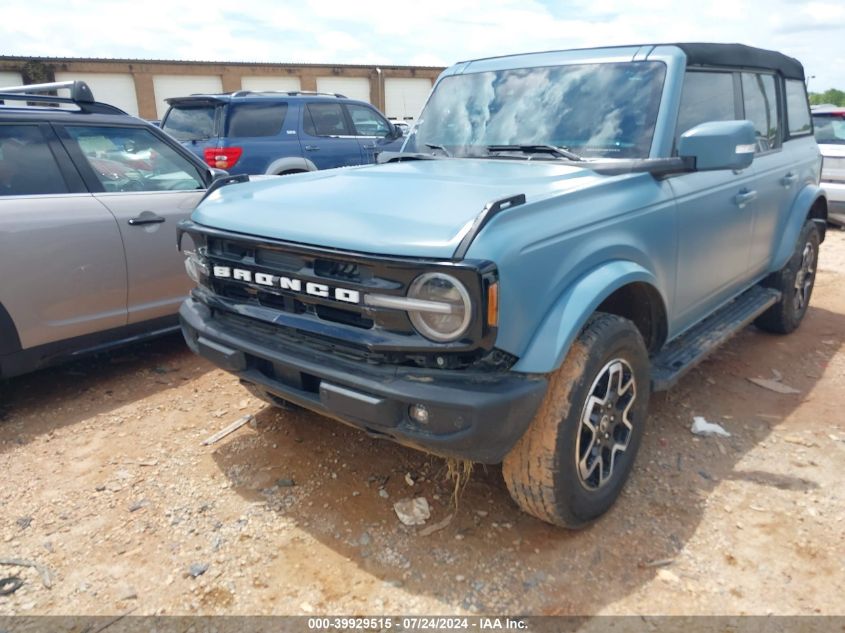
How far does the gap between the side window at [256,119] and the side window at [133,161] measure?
13.0 feet

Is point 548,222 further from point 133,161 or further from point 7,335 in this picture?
point 133,161

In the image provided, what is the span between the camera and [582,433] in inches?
103

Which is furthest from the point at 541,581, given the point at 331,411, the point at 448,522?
the point at 331,411

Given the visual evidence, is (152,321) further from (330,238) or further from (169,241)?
(330,238)

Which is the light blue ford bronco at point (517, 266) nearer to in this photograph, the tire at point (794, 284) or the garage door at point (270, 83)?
the tire at point (794, 284)

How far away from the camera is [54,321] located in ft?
12.6

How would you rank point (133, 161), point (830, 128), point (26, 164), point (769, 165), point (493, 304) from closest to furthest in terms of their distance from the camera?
point (493, 304) < point (26, 164) < point (769, 165) < point (133, 161) < point (830, 128)

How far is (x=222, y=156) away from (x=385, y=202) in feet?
20.9

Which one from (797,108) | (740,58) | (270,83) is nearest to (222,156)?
(740,58)

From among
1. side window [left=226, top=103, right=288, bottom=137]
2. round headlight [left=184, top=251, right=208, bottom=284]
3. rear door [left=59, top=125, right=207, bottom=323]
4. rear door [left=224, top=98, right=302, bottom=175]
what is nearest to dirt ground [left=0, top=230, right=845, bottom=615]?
rear door [left=59, top=125, right=207, bottom=323]

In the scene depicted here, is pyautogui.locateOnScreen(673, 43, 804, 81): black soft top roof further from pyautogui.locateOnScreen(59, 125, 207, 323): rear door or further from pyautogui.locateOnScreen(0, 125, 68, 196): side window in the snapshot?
pyautogui.locateOnScreen(0, 125, 68, 196): side window

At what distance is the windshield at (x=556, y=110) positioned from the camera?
10.5 ft

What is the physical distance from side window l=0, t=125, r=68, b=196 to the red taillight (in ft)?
14.6

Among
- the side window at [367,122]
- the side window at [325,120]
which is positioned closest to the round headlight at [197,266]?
the side window at [325,120]
